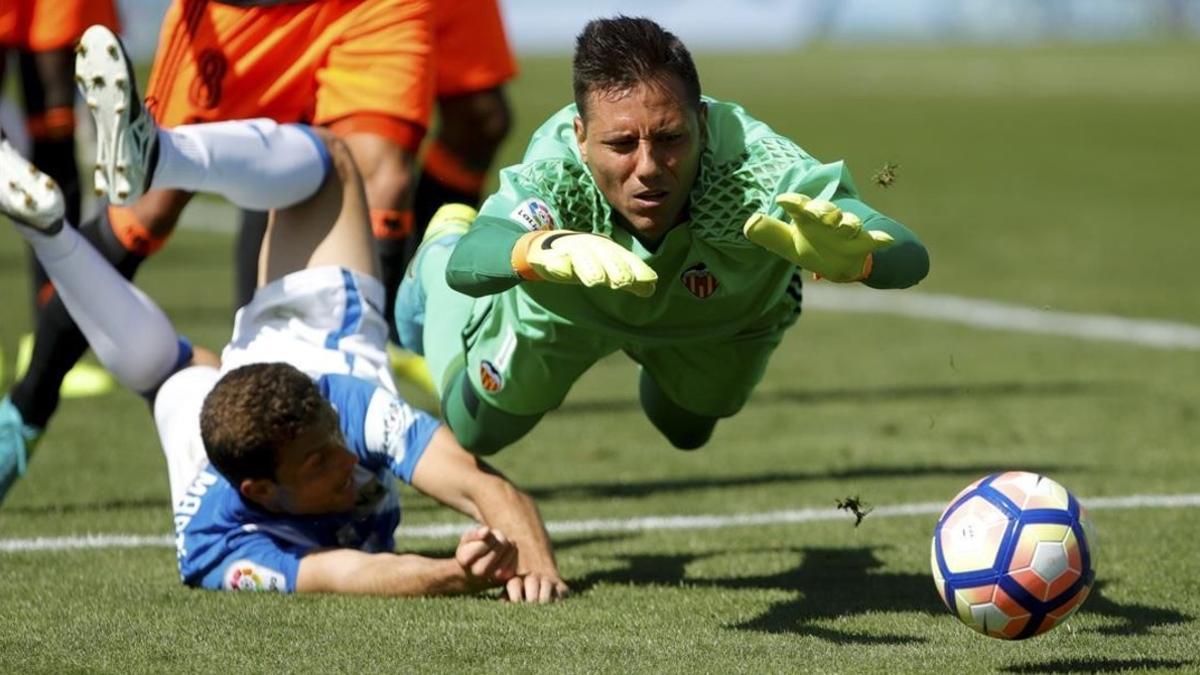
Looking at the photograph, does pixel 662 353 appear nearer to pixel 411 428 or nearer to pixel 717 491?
pixel 411 428

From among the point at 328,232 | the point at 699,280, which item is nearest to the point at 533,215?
the point at 699,280

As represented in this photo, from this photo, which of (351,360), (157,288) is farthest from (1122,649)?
(157,288)

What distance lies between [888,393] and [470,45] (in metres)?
2.64

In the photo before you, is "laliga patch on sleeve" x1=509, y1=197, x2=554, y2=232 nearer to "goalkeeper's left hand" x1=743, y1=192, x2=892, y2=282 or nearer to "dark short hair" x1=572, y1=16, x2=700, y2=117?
"dark short hair" x1=572, y1=16, x2=700, y2=117

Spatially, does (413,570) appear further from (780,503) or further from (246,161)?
(780,503)

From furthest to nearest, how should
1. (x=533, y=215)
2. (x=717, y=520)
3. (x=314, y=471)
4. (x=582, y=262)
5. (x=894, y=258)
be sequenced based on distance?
(x=717, y=520) < (x=314, y=471) < (x=533, y=215) < (x=894, y=258) < (x=582, y=262)

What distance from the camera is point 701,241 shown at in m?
5.38

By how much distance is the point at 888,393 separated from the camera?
32.2 ft

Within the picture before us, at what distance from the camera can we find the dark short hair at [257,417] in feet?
18.1

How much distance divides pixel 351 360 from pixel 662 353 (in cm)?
97

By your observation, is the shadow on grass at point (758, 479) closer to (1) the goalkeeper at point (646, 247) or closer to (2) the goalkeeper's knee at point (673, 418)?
(2) the goalkeeper's knee at point (673, 418)

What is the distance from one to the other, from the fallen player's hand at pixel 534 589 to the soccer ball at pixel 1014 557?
111 centimetres

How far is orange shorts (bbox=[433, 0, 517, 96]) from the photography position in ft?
29.0

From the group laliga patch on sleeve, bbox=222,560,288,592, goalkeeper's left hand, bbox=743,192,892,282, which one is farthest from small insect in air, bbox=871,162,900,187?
laliga patch on sleeve, bbox=222,560,288,592
